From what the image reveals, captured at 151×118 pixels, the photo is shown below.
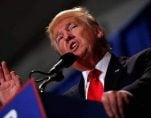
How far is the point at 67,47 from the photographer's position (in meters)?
1.43

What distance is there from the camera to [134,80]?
1.15m

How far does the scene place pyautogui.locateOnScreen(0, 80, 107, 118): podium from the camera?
84cm

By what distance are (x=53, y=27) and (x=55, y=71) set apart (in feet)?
1.06

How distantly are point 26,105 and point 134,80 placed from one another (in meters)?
0.38

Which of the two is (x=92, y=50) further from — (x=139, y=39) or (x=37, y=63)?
(x=37, y=63)

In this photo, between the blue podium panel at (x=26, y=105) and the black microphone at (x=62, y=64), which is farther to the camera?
the black microphone at (x=62, y=64)

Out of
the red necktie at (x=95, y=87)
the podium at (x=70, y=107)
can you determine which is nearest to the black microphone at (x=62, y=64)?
the red necktie at (x=95, y=87)

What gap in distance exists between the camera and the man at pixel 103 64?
0.94 metres

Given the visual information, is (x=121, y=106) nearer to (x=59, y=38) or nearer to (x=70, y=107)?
(x=70, y=107)

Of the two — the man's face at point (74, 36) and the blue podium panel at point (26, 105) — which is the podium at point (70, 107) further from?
the man's face at point (74, 36)

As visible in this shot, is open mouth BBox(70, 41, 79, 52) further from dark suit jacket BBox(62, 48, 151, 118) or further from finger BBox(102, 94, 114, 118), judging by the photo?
finger BBox(102, 94, 114, 118)

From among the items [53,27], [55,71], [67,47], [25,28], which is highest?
[25,28]

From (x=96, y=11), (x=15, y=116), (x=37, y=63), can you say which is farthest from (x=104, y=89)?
(x=37, y=63)

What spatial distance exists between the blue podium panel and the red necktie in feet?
1.14
